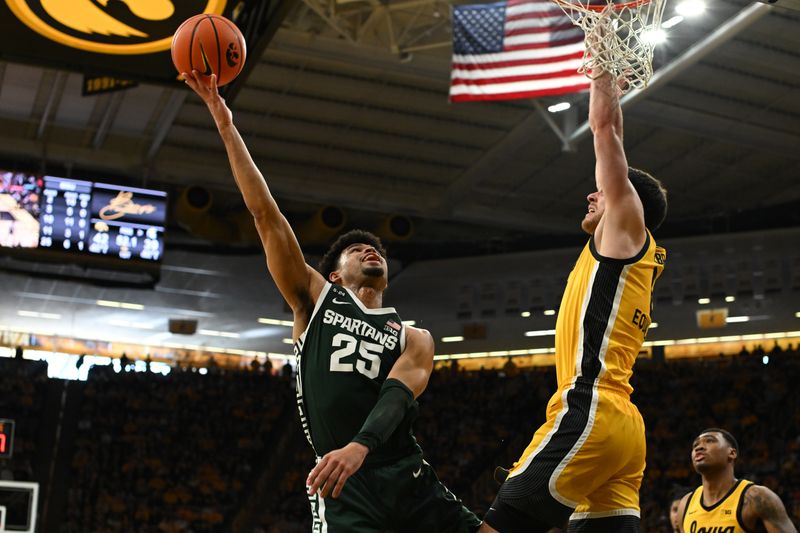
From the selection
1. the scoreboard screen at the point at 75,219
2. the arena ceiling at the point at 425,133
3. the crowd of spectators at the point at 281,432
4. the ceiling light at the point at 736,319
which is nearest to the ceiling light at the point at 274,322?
the crowd of spectators at the point at 281,432

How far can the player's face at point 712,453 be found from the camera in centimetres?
696

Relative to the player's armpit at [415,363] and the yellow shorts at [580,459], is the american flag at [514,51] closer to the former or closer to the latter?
the player's armpit at [415,363]

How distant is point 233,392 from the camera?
2580 cm

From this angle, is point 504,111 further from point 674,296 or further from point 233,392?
point 233,392

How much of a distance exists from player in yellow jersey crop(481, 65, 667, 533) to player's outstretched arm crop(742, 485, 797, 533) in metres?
2.80

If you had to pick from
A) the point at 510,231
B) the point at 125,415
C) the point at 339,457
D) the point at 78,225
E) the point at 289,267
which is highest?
the point at 510,231

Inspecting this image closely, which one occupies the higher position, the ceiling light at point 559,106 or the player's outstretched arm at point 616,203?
the ceiling light at point 559,106

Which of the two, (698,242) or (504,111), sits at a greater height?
(504,111)

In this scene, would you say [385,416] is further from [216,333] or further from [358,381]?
[216,333]

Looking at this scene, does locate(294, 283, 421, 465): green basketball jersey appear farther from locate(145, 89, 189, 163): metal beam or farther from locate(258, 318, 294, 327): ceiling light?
locate(258, 318, 294, 327): ceiling light

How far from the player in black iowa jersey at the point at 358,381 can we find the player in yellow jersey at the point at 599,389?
303mm

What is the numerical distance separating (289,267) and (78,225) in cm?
1209

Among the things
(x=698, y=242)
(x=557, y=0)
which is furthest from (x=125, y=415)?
(x=557, y=0)

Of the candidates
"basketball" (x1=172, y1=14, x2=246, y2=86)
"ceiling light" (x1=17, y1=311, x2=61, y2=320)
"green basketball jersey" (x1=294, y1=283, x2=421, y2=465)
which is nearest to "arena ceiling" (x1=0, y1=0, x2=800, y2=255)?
"basketball" (x1=172, y1=14, x2=246, y2=86)
